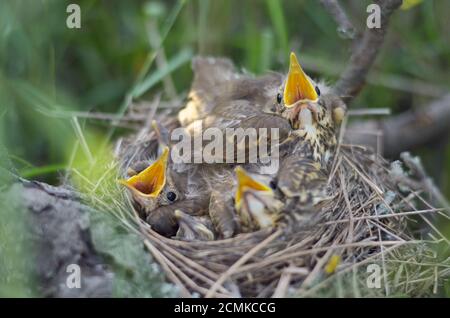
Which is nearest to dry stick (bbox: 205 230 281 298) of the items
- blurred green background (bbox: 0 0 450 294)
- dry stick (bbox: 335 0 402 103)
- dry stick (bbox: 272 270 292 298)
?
dry stick (bbox: 272 270 292 298)

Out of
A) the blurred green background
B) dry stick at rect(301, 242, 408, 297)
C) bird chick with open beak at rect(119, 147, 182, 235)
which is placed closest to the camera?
dry stick at rect(301, 242, 408, 297)

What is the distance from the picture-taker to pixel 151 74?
4.26 m

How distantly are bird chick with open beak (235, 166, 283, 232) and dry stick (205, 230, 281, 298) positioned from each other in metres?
0.06

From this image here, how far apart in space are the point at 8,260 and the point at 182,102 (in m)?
1.84

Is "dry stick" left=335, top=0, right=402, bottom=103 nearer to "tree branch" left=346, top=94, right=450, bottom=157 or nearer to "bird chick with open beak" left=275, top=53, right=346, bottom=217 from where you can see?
"bird chick with open beak" left=275, top=53, right=346, bottom=217

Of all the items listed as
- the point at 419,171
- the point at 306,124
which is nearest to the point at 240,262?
the point at 306,124

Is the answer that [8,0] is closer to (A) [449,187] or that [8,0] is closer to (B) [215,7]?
(B) [215,7]

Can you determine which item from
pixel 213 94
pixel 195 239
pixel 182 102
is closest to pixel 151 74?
pixel 182 102

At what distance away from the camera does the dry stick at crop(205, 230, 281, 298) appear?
2.51m

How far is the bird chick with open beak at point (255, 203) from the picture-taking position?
2600 mm

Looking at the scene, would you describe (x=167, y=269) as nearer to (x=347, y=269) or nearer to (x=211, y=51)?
(x=347, y=269)

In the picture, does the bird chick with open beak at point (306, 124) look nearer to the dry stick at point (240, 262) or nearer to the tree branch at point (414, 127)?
the dry stick at point (240, 262)

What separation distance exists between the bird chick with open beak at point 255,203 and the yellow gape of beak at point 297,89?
1.87ft

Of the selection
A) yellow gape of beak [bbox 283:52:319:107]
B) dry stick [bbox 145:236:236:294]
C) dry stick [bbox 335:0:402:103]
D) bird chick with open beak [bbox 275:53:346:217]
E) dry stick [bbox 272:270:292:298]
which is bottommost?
dry stick [bbox 272:270:292:298]
